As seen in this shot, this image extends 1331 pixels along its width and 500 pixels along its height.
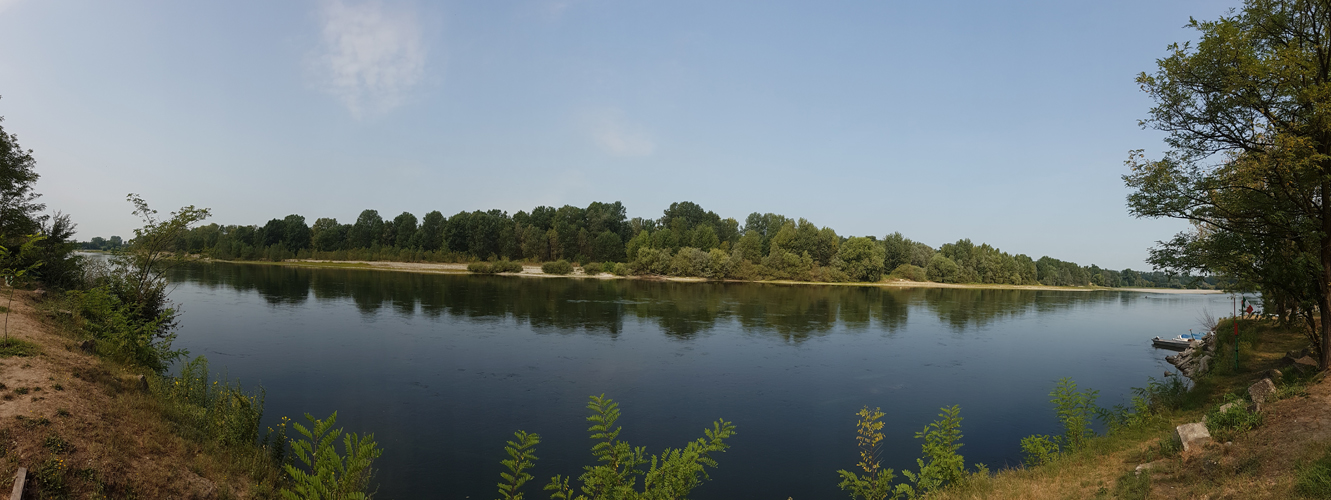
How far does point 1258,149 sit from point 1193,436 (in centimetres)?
642

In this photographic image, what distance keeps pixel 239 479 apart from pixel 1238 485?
1269 centimetres

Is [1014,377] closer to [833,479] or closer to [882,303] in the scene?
[833,479]

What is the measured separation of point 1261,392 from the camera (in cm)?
924

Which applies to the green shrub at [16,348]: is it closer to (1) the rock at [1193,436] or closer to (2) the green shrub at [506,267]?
(1) the rock at [1193,436]

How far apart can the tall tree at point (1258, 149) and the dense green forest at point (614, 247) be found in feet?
252

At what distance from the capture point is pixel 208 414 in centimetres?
1019

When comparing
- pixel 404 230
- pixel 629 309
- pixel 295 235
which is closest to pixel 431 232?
pixel 404 230

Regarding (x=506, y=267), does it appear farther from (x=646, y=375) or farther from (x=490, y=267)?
(x=646, y=375)

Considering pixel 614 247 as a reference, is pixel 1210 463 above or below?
below

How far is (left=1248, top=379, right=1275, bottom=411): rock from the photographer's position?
350 inches

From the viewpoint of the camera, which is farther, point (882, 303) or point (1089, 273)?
point (1089, 273)

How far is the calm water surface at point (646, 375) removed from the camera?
1196cm

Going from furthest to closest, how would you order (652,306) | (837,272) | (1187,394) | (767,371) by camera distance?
(837,272) → (652,306) → (767,371) → (1187,394)

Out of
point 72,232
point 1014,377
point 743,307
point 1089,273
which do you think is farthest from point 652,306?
point 1089,273
